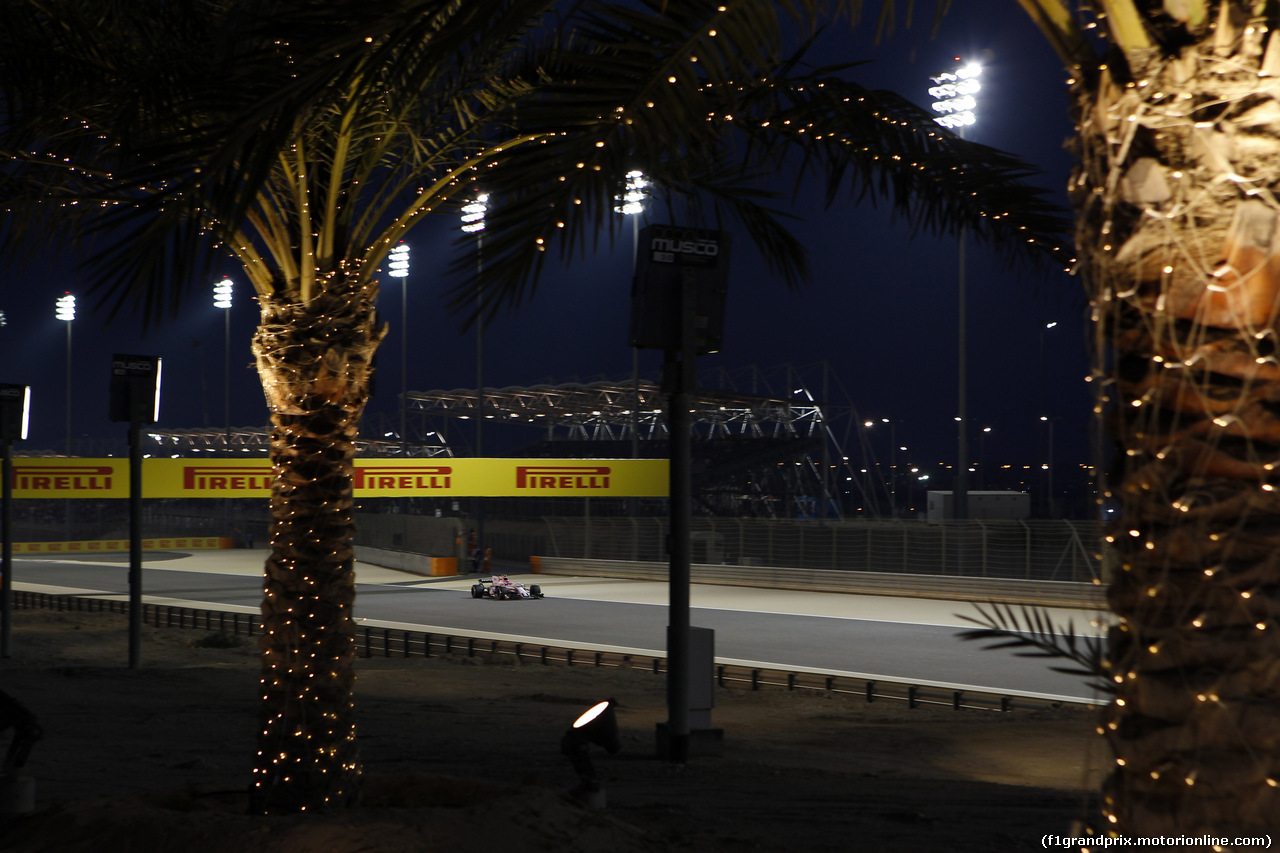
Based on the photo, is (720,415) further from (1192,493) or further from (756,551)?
(1192,493)

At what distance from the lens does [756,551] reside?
42.6 meters

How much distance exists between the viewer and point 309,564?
6.74m

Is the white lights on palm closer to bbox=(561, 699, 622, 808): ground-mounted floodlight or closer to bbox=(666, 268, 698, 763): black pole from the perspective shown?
bbox=(666, 268, 698, 763): black pole

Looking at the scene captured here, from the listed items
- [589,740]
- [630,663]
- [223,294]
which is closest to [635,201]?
[630,663]

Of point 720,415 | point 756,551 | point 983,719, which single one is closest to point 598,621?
point 756,551

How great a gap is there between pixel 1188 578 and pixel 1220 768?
1.23ft

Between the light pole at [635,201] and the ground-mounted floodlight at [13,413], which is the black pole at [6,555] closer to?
the ground-mounted floodlight at [13,413]

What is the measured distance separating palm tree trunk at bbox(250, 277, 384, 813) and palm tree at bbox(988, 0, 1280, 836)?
511 cm

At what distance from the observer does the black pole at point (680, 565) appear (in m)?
10.1

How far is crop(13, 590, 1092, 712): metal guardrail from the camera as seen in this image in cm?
1520

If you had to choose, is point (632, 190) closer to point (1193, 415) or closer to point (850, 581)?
point (1193, 415)

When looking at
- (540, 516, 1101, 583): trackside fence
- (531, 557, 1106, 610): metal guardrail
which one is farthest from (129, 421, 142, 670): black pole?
(531, 557, 1106, 610): metal guardrail

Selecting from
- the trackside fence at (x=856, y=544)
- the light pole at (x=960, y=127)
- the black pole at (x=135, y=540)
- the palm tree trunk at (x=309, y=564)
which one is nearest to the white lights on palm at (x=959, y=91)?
the light pole at (x=960, y=127)

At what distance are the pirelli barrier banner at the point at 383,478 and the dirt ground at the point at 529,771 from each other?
398 inches
